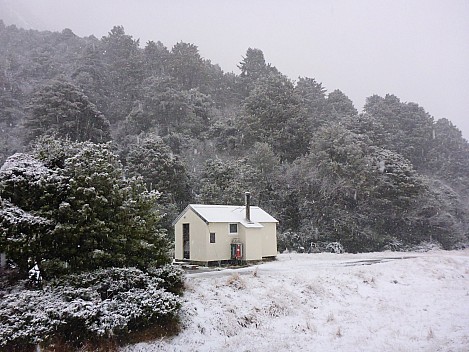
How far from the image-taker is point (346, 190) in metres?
40.2

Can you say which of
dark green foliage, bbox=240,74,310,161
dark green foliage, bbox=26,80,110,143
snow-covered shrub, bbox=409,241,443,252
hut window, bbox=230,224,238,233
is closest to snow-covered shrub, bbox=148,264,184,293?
hut window, bbox=230,224,238,233

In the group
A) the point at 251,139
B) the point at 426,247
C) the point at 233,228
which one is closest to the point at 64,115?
the point at 251,139

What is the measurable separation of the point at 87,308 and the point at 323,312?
332 inches

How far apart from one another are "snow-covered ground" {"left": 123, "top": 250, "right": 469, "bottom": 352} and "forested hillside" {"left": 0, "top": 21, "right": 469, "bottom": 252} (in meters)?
17.3

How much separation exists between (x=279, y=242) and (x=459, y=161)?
98.3 ft

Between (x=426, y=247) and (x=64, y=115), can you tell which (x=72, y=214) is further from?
(x=426, y=247)

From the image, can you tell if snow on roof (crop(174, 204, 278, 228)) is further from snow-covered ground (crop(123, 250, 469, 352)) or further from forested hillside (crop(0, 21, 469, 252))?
→ forested hillside (crop(0, 21, 469, 252))

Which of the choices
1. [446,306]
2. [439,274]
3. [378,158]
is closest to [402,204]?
[378,158]

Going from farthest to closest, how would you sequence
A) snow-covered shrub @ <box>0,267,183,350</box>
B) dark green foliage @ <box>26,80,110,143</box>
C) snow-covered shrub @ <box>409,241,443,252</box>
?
snow-covered shrub @ <box>409,241,443,252</box> < dark green foliage @ <box>26,80,110,143</box> < snow-covered shrub @ <box>0,267,183,350</box>

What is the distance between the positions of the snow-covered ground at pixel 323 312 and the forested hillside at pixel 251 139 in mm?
17282

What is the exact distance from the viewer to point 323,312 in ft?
49.2

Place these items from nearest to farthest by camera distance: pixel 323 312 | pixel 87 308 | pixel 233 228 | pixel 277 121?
pixel 87 308, pixel 323 312, pixel 233 228, pixel 277 121

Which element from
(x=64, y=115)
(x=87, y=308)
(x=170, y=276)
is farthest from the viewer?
(x=64, y=115)

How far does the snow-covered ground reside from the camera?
1142 cm
